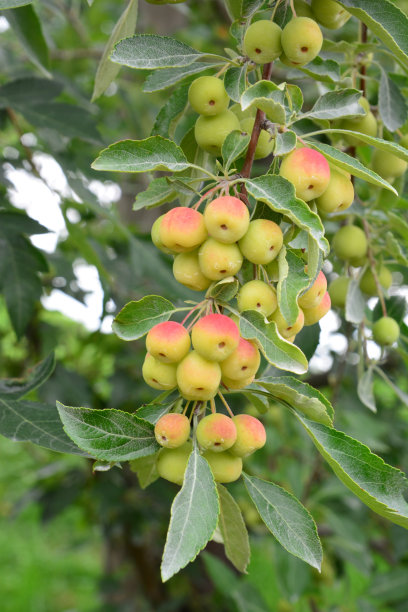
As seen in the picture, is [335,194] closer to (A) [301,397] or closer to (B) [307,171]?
(B) [307,171]

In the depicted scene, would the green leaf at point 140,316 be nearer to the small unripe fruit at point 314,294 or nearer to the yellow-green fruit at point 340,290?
the small unripe fruit at point 314,294

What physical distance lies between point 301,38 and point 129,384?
4.54 ft

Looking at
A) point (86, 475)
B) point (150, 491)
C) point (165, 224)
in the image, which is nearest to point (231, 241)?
point (165, 224)

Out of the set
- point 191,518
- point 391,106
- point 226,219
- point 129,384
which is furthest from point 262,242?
point 129,384

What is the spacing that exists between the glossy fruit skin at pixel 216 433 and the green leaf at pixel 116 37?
1.40ft

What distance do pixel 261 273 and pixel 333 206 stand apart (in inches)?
4.0

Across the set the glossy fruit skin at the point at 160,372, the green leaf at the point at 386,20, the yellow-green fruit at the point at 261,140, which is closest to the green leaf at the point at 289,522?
the glossy fruit skin at the point at 160,372

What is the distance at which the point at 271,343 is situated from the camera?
1.84 ft

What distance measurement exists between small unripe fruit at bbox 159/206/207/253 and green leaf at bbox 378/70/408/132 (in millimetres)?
336

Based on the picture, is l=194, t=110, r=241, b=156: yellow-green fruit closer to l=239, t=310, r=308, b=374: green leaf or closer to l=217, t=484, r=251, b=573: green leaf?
l=239, t=310, r=308, b=374: green leaf

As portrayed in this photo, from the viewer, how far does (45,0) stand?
1.35 metres

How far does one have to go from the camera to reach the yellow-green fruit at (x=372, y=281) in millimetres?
912

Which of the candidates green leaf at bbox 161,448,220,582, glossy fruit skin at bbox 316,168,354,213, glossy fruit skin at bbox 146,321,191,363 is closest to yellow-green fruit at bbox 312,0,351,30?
glossy fruit skin at bbox 316,168,354,213

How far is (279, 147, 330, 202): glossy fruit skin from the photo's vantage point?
0.57 meters
